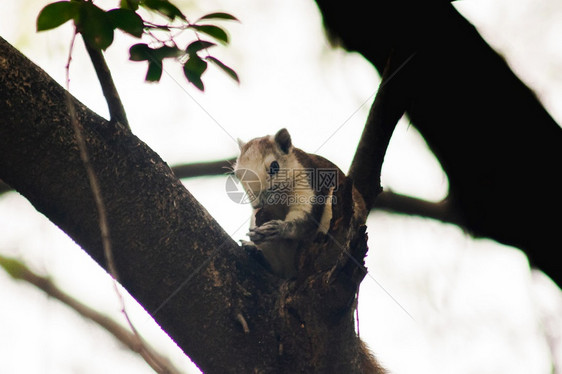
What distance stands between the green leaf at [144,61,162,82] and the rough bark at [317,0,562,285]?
1.31m

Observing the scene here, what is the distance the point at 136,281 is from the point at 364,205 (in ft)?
4.93

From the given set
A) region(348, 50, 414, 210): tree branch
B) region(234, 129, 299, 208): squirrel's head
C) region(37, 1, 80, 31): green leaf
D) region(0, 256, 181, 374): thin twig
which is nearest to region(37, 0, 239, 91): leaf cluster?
region(37, 1, 80, 31): green leaf

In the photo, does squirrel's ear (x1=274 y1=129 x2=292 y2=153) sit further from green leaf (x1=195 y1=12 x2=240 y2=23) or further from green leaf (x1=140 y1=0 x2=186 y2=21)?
green leaf (x1=140 y1=0 x2=186 y2=21)

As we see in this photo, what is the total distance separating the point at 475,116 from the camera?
11.1 ft

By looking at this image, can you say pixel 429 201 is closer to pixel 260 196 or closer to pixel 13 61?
pixel 260 196

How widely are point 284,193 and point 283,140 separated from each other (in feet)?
1.93

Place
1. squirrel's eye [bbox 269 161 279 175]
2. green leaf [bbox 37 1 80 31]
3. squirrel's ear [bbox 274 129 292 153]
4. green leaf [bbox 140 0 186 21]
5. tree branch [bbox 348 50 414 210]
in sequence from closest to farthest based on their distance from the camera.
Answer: green leaf [bbox 37 1 80 31], green leaf [bbox 140 0 186 21], tree branch [bbox 348 50 414 210], squirrel's eye [bbox 269 161 279 175], squirrel's ear [bbox 274 129 292 153]

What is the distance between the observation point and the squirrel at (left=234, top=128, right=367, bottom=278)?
3.29m

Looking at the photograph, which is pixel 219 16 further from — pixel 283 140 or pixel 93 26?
pixel 283 140

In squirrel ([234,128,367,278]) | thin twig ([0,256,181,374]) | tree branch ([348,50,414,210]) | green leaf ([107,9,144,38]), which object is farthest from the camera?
thin twig ([0,256,181,374])

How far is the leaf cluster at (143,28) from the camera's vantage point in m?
1.84

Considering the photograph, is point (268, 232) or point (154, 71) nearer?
point (154, 71)

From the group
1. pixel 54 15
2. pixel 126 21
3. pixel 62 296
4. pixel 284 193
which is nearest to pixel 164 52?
pixel 126 21

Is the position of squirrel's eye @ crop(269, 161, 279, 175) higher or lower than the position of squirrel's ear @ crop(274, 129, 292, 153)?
lower
